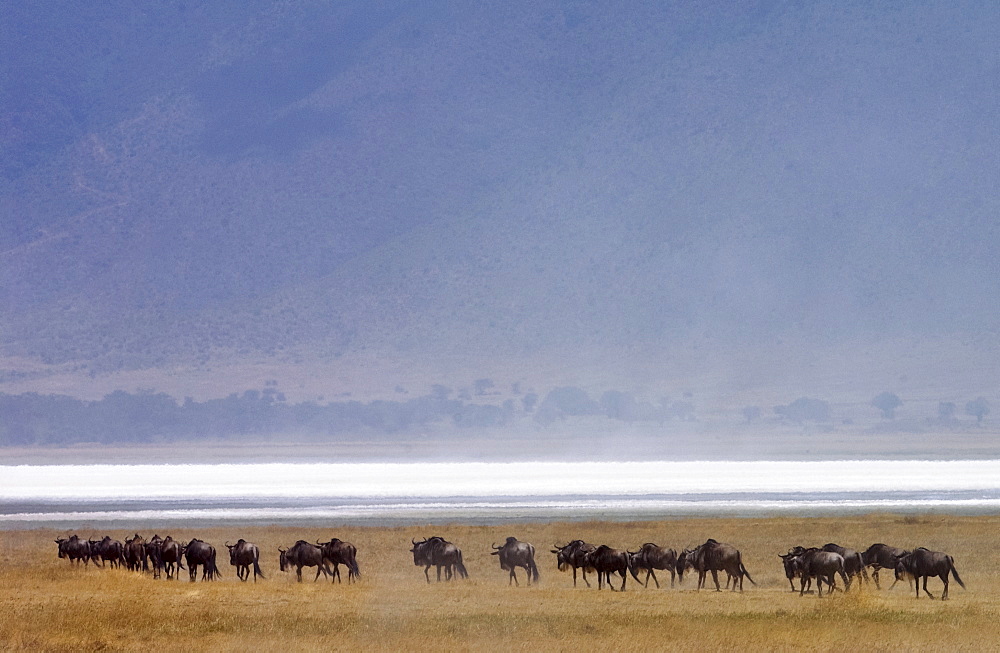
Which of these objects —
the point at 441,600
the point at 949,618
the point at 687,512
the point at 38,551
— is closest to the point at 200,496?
the point at 687,512

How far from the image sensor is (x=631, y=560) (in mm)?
38312

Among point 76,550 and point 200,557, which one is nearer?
point 200,557

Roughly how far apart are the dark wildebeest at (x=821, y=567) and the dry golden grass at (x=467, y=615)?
2.33 feet

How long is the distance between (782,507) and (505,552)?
39487 millimetres

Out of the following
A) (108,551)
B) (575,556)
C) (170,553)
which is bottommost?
(575,556)

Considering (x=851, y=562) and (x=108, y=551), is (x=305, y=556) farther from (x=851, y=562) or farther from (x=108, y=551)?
(x=851, y=562)

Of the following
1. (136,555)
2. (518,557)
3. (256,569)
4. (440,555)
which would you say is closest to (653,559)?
(518,557)

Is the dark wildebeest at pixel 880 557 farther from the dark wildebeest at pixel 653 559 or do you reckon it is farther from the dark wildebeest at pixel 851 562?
the dark wildebeest at pixel 653 559

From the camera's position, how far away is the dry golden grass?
1134 inches

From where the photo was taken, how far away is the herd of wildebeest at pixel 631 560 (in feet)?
117

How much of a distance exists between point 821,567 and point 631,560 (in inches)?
199

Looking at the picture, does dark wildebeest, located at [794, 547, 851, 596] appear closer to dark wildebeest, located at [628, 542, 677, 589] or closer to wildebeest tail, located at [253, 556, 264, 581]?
dark wildebeest, located at [628, 542, 677, 589]

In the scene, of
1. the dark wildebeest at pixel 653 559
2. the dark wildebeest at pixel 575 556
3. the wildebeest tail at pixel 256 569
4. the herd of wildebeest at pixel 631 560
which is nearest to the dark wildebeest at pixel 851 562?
the herd of wildebeest at pixel 631 560

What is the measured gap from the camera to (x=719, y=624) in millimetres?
30609
